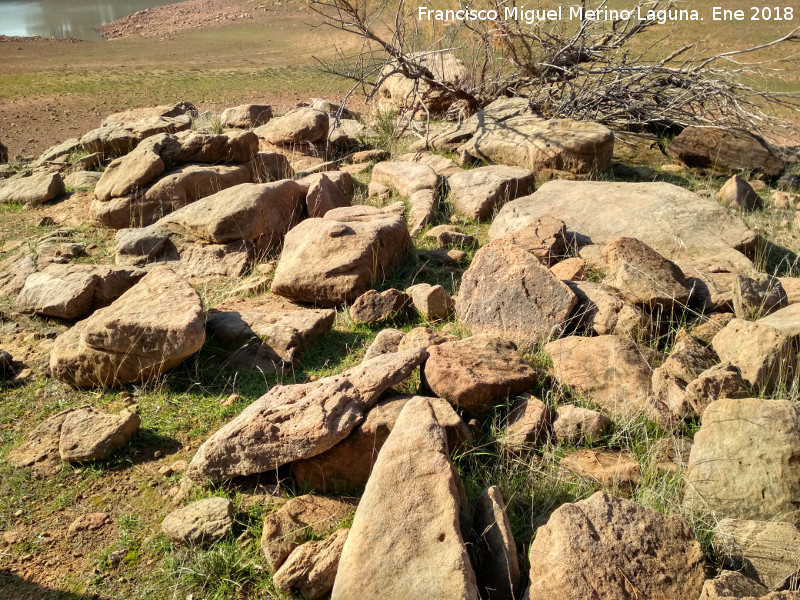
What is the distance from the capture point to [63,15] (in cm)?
4031

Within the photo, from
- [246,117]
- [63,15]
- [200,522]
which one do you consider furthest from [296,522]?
[63,15]

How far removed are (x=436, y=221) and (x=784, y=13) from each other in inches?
543

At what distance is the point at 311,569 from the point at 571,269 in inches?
99.7

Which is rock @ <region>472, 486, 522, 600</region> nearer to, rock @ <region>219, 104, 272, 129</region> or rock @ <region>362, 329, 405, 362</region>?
rock @ <region>362, 329, 405, 362</region>

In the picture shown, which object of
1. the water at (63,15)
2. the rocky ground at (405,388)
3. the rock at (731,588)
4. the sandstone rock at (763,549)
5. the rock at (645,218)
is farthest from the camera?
the water at (63,15)

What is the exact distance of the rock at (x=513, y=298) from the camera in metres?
3.87

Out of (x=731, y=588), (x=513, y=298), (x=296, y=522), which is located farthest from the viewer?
(x=513, y=298)

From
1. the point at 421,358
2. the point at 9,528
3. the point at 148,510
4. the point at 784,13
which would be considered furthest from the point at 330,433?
the point at 784,13

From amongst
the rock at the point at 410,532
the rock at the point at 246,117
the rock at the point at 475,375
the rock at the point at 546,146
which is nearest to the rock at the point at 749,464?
the rock at the point at 475,375

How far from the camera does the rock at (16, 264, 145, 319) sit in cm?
450

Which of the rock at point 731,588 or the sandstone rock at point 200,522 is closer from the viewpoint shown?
the rock at point 731,588

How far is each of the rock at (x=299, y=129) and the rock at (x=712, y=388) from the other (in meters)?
5.57

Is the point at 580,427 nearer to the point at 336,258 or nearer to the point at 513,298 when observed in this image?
the point at 513,298

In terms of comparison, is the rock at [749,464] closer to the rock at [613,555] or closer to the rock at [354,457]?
the rock at [613,555]
